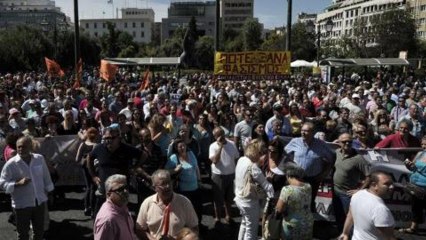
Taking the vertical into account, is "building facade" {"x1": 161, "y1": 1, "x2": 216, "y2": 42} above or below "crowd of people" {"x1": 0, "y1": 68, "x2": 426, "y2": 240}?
above

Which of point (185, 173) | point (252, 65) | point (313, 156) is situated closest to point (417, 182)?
point (313, 156)

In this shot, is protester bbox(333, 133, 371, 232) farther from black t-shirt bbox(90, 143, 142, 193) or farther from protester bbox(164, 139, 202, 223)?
black t-shirt bbox(90, 143, 142, 193)

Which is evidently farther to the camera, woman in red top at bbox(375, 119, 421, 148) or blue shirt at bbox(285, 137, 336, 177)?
woman in red top at bbox(375, 119, 421, 148)

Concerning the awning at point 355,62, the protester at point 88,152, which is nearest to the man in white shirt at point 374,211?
the protester at point 88,152

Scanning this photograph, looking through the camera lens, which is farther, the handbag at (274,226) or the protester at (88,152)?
the protester at (88,152)

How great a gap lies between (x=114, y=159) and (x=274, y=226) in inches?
89.3

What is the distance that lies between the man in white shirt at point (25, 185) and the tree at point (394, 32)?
6304 cm

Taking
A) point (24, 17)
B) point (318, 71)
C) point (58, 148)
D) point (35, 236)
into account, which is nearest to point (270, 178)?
point (35, 236)

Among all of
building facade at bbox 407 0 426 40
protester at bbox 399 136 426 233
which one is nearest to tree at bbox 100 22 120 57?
building facade at bbox 407 0 426 40

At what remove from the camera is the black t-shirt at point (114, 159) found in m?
6.25

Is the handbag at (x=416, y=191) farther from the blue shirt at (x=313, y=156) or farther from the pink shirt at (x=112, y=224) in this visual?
the pink shirt at (x=112, y=224)

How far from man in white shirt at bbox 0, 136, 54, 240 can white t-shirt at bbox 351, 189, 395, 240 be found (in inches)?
150

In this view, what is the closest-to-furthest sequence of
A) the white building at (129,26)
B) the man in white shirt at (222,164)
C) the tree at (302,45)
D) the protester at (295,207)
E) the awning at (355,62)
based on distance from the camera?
the protester at (295,207) < the man in white shirt at (222,164) < the awning at (355,62) < the tree at (302,45) < the white building at (129,26)

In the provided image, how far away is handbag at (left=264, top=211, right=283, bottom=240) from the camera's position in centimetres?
522
